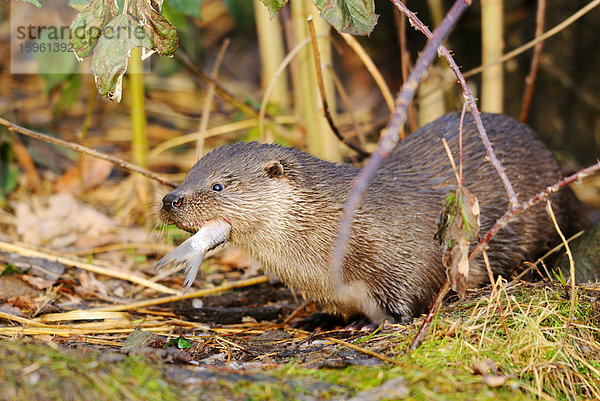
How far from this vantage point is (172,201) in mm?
2748

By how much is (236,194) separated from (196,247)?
32cm

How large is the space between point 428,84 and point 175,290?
7.25 ft

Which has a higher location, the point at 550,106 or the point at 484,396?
the point at 550,106

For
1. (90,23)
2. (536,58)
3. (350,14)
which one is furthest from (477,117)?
(536,58)

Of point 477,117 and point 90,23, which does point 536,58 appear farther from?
point 90,23

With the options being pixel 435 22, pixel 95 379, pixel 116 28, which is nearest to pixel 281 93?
pixel 435 22

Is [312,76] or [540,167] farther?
[312,76]

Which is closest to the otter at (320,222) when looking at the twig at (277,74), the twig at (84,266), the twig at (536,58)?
the twig at (277,74)

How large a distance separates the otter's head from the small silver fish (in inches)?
1.4

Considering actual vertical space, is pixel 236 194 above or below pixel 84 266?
above

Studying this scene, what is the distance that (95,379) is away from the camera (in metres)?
1.91

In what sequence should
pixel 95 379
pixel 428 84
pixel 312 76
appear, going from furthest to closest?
pixel 428 84 → pixel 312 76 → pixel 95 379

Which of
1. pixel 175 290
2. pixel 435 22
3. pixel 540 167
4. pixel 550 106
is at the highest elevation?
pixel 435 22

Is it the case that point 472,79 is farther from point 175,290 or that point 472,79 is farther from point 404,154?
point 175,290
